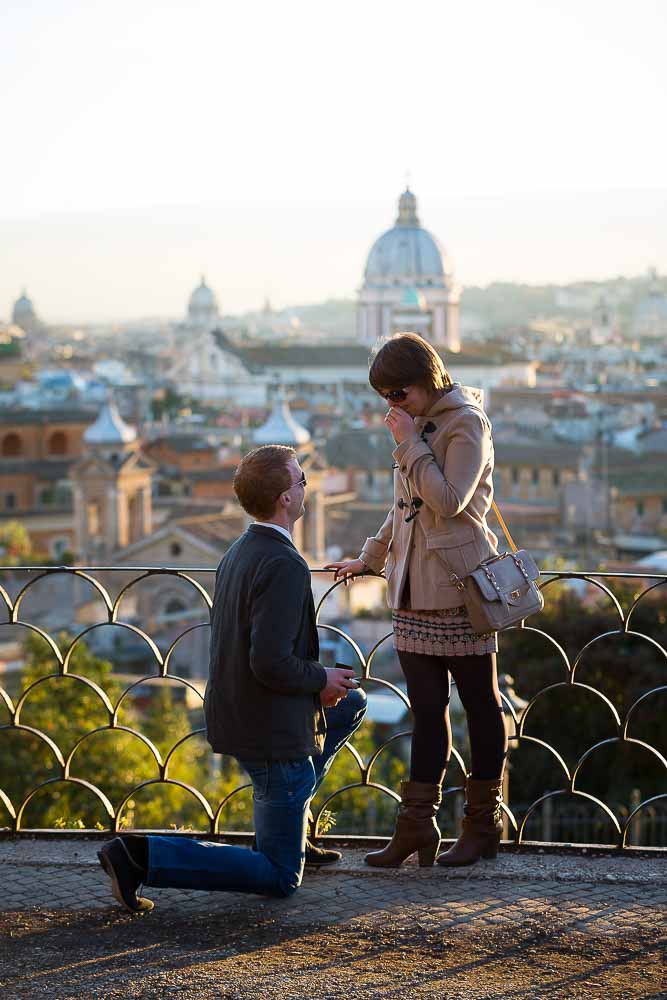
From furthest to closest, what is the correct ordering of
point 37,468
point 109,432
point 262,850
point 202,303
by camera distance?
point 202,303
point 37,468
point 109,432
point 262,850

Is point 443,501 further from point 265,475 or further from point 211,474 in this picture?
point 211,474

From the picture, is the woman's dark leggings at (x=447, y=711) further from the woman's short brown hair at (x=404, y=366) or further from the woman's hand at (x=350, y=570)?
the woman's short brown hair at (x=404, y=366)

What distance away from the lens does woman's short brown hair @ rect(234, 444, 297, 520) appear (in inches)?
97.7

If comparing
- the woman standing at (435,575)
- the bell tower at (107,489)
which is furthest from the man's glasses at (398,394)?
the bell tower at (107,489)

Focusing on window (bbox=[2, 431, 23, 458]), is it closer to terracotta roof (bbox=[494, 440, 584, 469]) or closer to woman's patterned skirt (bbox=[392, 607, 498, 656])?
terracotta roof (bbox=[494, 440, 584, 469])

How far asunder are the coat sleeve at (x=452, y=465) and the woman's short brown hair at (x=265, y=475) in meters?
0.18

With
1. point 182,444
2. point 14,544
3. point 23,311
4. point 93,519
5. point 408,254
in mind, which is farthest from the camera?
point 23,311

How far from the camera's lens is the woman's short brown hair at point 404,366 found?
2557mm

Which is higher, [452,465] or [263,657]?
[452,465]

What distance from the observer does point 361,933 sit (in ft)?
Result: 7.95

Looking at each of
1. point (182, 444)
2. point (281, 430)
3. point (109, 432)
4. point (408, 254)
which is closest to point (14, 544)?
point (109, 432)

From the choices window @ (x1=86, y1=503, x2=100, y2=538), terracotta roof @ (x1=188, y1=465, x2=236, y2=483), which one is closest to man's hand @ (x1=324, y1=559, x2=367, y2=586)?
window @ (x1=86, y1=503, x2=100, y2=538)

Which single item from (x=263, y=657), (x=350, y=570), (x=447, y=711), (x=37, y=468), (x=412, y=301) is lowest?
(x=447, y=711)

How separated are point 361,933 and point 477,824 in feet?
1.23
